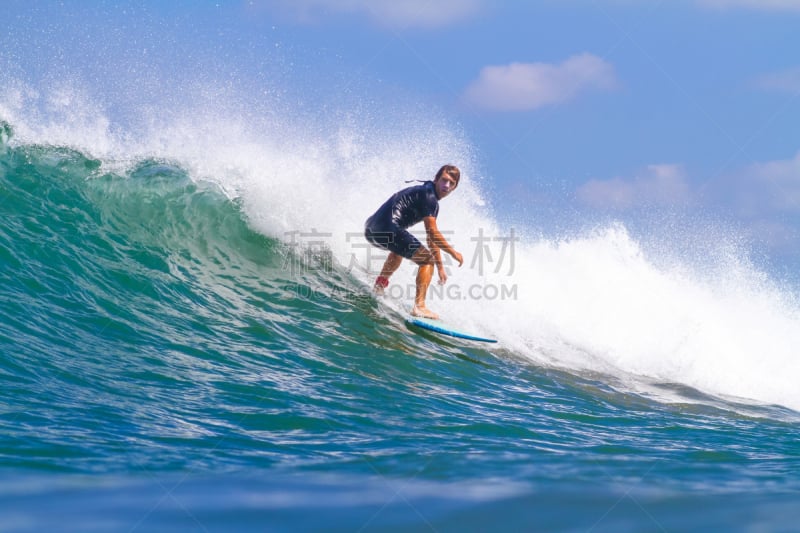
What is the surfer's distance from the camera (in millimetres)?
7727

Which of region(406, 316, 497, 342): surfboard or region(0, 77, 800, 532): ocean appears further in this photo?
region(406, 316, 497, 342): surfboard

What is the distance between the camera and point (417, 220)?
8148 mm

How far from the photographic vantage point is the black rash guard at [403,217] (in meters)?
7.81

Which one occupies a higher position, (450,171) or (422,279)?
(450,171)

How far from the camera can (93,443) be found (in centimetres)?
366

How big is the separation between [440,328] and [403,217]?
4.55ft

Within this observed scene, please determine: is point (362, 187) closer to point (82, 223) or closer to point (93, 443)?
point (82, 223)

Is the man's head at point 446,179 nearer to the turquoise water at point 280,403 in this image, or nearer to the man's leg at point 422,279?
the man's leg at point 422,279

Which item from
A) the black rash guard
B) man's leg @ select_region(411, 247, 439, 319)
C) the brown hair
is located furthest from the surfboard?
the brown hair

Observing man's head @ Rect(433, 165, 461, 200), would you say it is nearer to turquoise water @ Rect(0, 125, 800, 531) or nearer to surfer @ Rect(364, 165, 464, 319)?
surfer @ Rect(364, 165, 464, 319)

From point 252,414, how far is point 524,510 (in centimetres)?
223

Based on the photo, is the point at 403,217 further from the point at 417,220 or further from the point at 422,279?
the point at 422,279

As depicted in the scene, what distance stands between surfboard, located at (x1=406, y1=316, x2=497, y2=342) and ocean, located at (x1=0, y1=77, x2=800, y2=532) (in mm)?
127

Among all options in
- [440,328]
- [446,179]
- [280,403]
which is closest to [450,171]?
[446,179]
